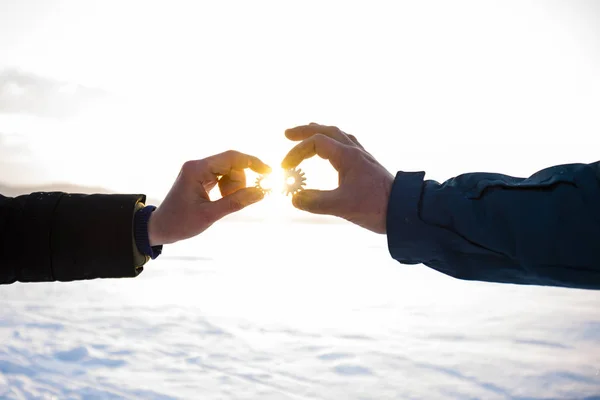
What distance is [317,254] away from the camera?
1027 inches

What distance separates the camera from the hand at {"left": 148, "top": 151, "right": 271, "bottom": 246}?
342 centimetres

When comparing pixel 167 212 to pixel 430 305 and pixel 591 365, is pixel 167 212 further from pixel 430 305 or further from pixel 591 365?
pixel 430 305

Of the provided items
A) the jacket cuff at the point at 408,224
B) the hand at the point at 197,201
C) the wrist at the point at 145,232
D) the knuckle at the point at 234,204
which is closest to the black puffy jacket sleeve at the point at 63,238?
the wrist at the point at 145,232

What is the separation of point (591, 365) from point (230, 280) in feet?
37.9

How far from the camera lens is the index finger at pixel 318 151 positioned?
109 inches

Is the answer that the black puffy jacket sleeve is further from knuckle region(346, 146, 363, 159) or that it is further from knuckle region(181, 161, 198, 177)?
knuckle region(346, 146, 363, 159)

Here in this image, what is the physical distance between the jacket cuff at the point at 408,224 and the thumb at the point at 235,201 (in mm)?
1370

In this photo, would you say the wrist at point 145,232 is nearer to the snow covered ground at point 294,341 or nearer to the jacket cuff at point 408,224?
the jacket cuff at point 408,224

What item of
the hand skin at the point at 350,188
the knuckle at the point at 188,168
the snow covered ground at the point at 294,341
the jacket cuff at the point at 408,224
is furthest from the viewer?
the snow covered ground at the point at 294,341

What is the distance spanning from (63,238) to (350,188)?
232 centimetres

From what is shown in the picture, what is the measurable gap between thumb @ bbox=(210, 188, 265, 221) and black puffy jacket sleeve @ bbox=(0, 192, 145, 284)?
69 cm

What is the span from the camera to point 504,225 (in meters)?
2.18

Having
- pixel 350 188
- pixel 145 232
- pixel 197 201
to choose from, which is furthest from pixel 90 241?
pixel 350 188

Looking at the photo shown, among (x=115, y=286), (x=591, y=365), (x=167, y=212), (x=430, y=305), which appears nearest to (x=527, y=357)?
(x=591, y=365)
